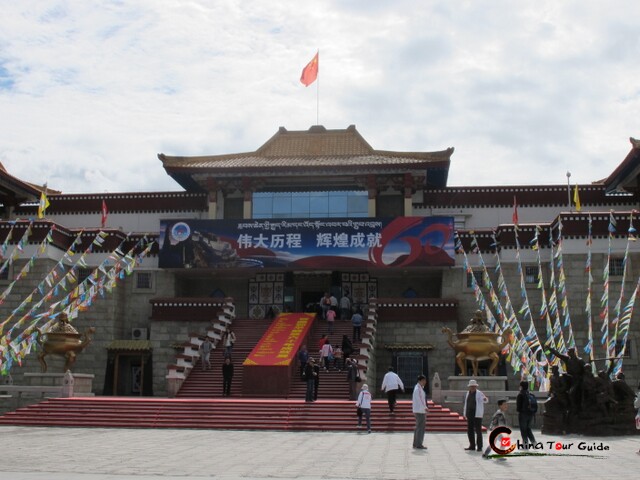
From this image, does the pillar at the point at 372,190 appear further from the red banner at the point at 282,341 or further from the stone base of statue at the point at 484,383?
the stone base of statue at the point at 484,383

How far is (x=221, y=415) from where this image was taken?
22.8 meters

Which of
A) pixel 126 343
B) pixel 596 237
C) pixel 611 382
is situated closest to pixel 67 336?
pixel 126 343

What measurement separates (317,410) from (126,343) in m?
12.9

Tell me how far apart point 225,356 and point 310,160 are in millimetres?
13126

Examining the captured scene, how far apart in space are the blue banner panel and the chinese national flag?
9332mm

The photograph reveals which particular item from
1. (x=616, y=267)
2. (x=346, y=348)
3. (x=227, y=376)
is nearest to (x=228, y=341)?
(x=227, y=376)

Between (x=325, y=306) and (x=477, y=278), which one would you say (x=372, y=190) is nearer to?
(x=325, y=306)

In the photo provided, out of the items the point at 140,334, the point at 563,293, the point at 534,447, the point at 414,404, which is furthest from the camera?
the point at 140,334

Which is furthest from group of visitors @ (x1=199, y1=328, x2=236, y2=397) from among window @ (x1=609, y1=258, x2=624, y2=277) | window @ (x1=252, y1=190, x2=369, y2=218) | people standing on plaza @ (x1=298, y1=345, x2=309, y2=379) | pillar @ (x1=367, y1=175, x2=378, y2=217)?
window @ (x1=609, y1=258, x2=624, y2=277)

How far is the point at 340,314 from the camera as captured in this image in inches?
1371

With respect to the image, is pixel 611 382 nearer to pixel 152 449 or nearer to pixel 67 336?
pixel 152 449

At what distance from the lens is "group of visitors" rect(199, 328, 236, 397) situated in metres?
26.4

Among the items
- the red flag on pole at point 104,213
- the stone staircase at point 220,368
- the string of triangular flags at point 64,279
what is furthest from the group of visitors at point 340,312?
the red flag on pole at point 104,213

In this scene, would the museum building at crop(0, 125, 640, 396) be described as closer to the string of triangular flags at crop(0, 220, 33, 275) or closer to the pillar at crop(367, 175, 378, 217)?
the pillar at crop(367, 175, 378, 217)
